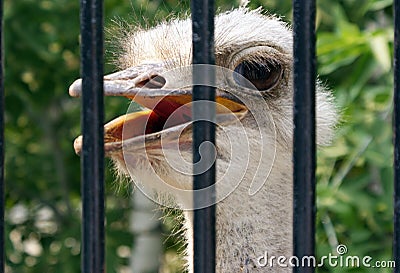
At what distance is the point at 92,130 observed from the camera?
1219 mm

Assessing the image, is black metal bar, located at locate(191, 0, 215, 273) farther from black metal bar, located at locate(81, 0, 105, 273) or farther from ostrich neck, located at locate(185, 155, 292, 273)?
ostrich neck, located at locate(185, 155, 292, 273)

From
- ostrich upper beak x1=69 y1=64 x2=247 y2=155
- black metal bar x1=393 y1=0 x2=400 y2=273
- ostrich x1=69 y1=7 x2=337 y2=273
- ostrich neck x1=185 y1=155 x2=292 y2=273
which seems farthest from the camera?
ostrich neck x1=185 y1=155 x2=292 y2=273

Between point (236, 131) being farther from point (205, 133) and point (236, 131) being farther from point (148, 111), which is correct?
point (205, 133)

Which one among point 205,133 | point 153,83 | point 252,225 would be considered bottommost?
point 252,225

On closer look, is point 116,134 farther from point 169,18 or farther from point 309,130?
point 169,18

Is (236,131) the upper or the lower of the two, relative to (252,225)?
upper

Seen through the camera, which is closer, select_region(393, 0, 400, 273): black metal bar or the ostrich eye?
select_region(393, 0, 400, 273): black metal bar

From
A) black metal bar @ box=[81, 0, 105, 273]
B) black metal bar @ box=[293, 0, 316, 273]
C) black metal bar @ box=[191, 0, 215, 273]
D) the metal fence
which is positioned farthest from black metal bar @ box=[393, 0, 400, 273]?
black metal bar @ box=[81, 0, 105, 273]

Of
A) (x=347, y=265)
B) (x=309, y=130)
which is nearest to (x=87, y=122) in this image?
(x=309, y=130)

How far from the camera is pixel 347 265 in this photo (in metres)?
2.74

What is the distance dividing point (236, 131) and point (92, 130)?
78 cm

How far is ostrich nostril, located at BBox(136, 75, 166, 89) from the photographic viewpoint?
1.74 m

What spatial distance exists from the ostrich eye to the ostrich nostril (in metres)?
0.28

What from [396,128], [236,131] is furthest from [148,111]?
[396,128]
